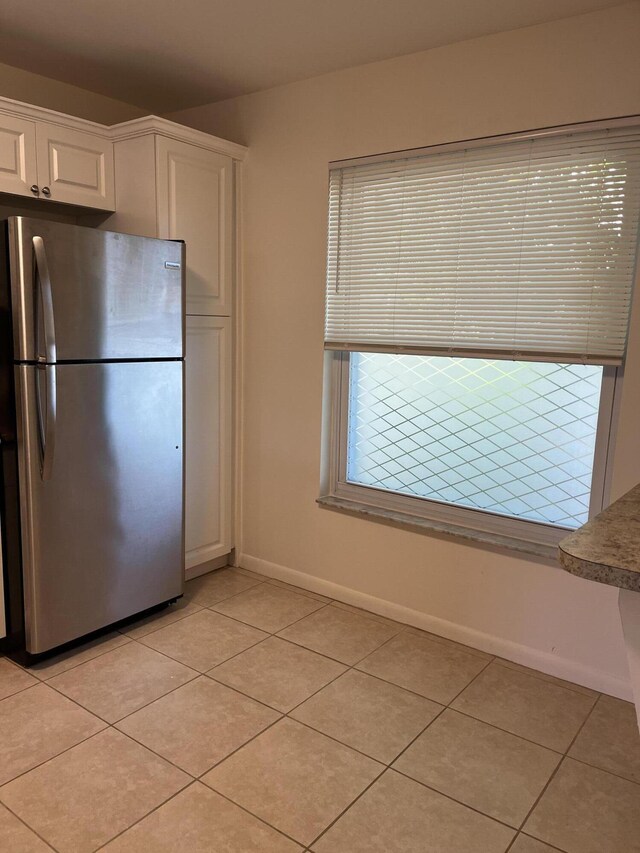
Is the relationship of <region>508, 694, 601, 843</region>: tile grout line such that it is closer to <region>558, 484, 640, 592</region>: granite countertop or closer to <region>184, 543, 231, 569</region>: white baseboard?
<region>558, 484, 640, 592</region>: granite countertop

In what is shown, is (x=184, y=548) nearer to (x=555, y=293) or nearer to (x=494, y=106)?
(x=555, y=293)

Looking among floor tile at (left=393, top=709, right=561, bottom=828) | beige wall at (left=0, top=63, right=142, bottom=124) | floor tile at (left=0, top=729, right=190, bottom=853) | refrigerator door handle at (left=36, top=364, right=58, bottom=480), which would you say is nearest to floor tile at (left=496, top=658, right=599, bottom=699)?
floor tile at (left=393, top=709, right=561, bottom=828)

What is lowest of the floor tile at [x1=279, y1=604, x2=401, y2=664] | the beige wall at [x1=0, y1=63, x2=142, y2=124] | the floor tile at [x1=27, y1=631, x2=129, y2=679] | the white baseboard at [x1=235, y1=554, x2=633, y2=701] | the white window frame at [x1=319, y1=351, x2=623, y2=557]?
the floor tile at [x1=279, y1=604, x2=401, y2=664]

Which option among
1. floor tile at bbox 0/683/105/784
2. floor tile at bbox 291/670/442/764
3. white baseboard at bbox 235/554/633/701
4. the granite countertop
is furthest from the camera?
white baseboard at bbox 235/554/633/701

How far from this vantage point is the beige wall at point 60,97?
2.80 meters

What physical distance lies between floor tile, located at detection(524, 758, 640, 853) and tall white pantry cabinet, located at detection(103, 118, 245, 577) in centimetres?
191

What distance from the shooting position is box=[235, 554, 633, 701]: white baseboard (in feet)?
7.64

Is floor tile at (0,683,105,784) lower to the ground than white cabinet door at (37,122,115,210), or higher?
lower

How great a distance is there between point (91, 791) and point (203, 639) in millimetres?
889

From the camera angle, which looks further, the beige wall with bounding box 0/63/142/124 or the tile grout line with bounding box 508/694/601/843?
the beige wall with bounding box 0/63/142/124

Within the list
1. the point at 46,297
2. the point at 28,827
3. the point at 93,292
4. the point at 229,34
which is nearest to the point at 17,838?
the point at 28,827

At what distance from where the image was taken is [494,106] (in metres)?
2.34

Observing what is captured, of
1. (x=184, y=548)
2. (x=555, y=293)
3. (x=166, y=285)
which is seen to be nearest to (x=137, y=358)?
(x=166, y=285)

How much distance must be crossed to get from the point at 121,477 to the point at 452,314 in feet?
4.86
